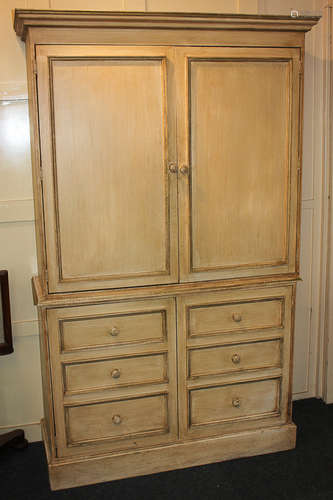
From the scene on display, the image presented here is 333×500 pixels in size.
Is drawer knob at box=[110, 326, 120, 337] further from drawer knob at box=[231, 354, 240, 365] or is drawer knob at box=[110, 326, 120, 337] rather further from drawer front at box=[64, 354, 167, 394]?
drawer knob at box=[231, 354, 240, 365]

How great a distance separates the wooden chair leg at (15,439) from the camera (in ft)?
8.46

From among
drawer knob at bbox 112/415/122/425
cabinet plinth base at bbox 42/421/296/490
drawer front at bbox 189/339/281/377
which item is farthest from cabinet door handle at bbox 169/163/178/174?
cabinet plinth base at bbox 42/421/296/490

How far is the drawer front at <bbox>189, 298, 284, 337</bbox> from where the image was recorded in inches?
94.6

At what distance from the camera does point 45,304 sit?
7.18ft

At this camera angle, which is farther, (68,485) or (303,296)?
(303,296)

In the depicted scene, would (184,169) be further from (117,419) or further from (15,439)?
(15,439)

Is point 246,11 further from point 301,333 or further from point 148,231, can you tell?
point 301,333

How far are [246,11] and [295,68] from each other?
1.93 ft

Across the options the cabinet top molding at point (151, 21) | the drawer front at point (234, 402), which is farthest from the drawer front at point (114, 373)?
the cabinet top molding at point (151, 21)

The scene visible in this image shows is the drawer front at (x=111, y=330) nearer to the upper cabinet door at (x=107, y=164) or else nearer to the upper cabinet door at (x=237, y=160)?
the upper cabinet door at (x=107, y=164)

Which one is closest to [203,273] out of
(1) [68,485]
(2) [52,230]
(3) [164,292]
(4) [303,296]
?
(3) [164,292]

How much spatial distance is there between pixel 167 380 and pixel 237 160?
3.67 feet

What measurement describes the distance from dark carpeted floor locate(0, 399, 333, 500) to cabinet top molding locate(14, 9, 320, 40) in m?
2.10

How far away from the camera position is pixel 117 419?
2.35 metres
